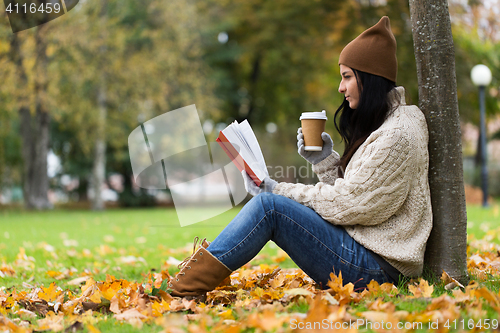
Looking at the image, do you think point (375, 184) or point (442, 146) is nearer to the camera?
point (375, 184)

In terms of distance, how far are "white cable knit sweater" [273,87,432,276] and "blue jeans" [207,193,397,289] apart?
0.07m

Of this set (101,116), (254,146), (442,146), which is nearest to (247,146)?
(254,146)

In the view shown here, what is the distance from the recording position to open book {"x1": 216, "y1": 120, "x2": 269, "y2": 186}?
240 cm

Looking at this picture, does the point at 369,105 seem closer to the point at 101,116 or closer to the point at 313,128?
the point at 313,128

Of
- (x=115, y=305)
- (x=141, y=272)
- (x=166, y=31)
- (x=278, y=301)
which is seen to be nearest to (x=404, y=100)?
(x=278, y=301)

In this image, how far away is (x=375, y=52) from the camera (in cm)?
236

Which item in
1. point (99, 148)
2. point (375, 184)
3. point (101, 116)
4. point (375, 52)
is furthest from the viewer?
point (99, 148)

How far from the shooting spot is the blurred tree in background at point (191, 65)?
1222 centimetres

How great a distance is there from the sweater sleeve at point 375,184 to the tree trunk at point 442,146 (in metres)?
0.36

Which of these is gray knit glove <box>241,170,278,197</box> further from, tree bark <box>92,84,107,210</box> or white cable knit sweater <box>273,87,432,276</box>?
tree bark <box>92,84,107,210</box>

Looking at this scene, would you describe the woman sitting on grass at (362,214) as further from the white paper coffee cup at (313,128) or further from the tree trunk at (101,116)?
the tree trunk at (101,116)

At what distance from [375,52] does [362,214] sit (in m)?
0.88

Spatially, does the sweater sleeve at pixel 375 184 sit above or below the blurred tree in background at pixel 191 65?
below

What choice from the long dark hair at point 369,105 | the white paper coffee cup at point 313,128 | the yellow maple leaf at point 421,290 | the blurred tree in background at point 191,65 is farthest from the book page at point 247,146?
the blurred tree in background at point 191,65
